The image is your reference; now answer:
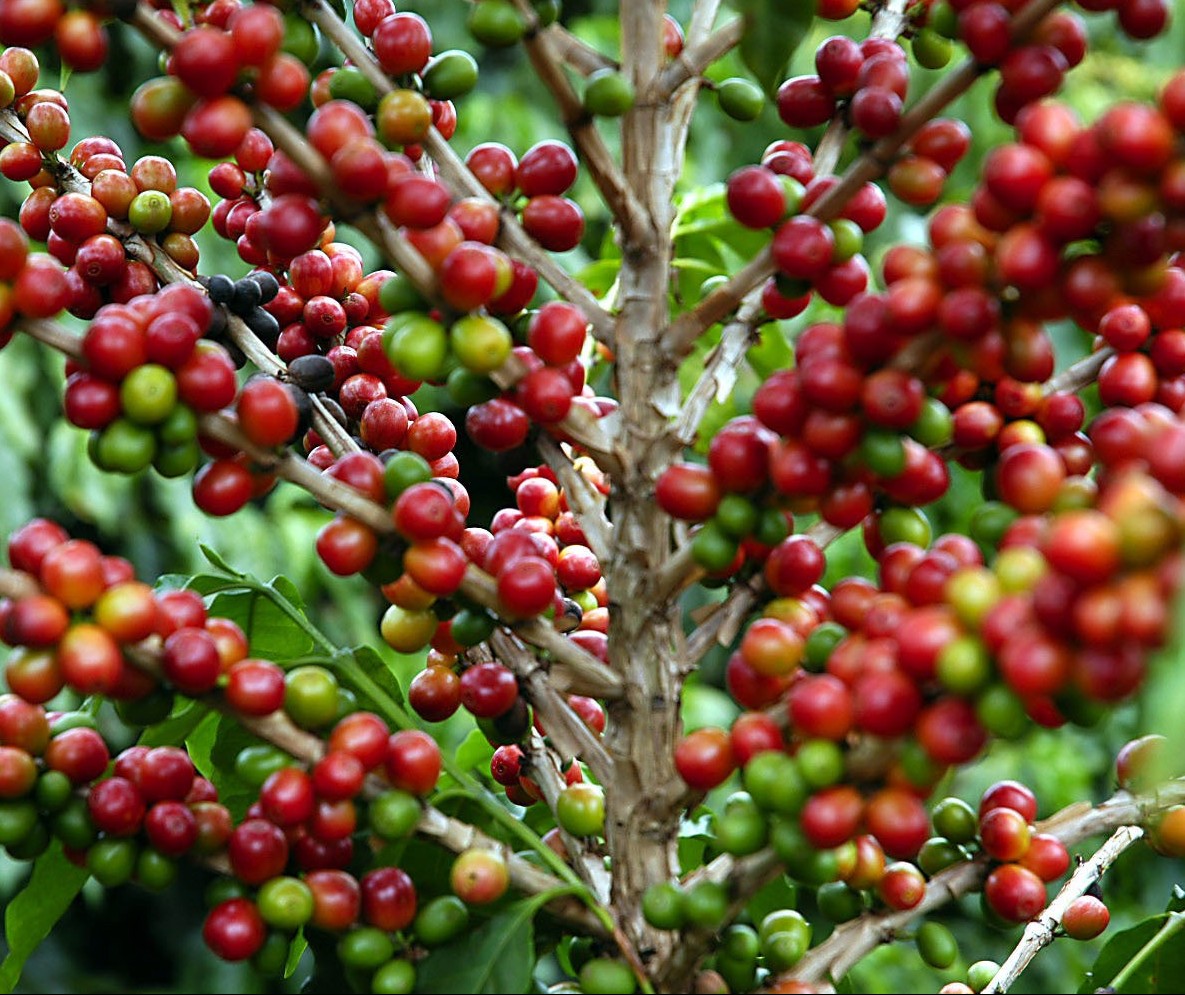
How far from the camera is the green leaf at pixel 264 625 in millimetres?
910

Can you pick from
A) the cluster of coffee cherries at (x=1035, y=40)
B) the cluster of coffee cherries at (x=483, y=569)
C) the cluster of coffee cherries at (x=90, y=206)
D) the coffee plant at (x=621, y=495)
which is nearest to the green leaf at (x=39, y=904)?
the coffee plant at (x=621, y=495)

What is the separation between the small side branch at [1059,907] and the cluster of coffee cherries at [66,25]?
76 centimetres

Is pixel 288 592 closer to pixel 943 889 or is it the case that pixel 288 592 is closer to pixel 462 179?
pixel 462 179

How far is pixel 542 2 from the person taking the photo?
734 millimetres

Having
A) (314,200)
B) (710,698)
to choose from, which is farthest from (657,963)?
(710,698)

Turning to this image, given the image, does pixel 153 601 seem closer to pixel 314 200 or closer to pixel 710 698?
pixel 314 200

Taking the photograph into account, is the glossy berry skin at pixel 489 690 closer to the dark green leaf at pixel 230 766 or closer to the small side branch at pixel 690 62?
the dark green leaf at pixel 230 766

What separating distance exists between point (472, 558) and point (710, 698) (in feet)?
7.96

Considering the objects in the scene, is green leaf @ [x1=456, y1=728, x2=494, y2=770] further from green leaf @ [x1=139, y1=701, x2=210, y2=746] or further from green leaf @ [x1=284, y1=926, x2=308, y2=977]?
green leaf @ [x1=139, y1=701, x2=210, y2=746]

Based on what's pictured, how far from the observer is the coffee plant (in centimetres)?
58

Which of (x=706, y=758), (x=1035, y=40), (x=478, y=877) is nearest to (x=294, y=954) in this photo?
(x=478, y=877)

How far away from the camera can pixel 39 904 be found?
0.81m

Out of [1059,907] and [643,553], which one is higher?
[643,553]

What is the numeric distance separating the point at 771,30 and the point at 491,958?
1.73 ft
